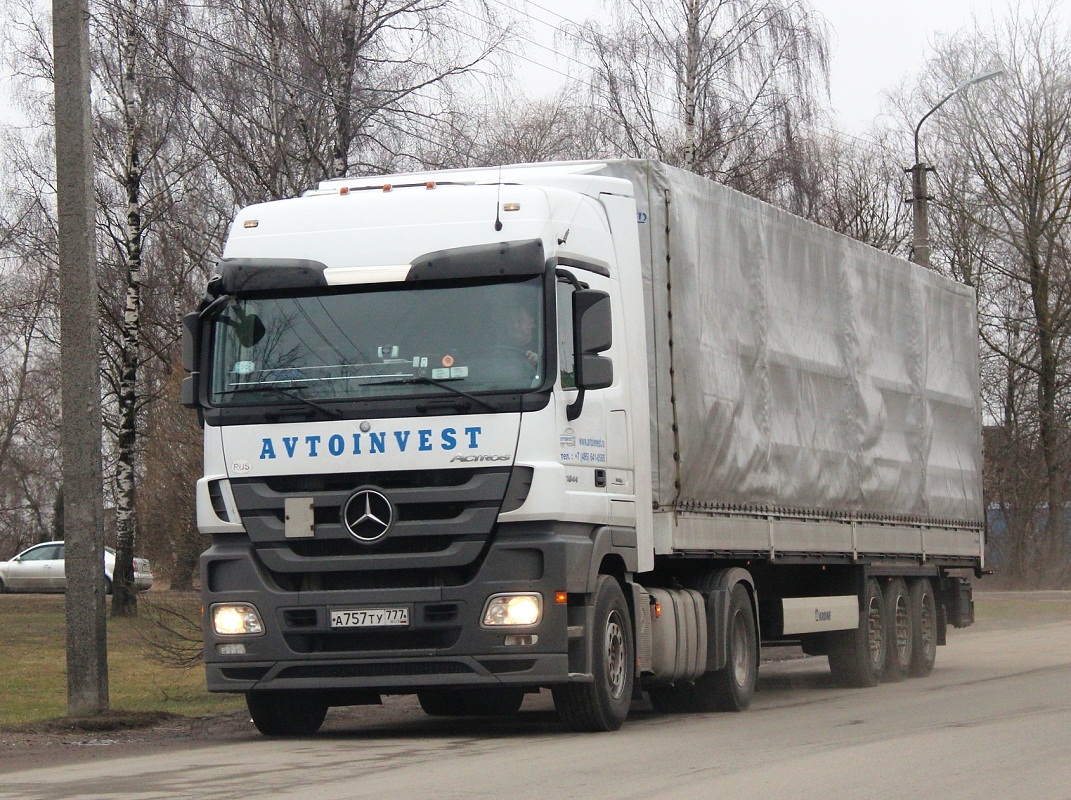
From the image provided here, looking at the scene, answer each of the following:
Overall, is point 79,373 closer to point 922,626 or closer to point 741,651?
point 741,651

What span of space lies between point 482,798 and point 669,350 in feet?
16.4

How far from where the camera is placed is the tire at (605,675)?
35.7 feet

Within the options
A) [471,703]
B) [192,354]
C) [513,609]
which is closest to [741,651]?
[471,703]

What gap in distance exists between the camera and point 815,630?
1514 cm

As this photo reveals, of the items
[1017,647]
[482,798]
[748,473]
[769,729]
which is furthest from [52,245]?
[482,798]

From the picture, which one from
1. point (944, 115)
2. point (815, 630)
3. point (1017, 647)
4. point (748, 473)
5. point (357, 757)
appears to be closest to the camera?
point (357, 757)

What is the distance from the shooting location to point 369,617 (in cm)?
1055

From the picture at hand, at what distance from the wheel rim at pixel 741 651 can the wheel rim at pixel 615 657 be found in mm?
2205

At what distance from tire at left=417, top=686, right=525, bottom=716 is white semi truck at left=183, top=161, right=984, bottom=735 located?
1494 mm

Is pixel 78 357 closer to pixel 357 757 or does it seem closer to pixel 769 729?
pixel 357 757

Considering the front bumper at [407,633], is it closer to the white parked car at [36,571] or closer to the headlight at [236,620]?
the headlight at [236,620]

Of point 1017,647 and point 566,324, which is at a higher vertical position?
point 566,324

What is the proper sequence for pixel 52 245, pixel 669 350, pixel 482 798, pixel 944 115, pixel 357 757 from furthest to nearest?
pixel 944 115 → pixel 52 245 → pixel 669 350 → pixel 357 757 → pixel 482 798

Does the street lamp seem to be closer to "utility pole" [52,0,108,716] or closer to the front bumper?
"utility pole" [52,0,108,716]
